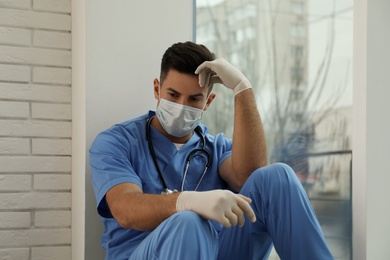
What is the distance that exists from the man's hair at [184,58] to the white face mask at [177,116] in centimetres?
11

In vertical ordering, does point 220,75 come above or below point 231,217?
above

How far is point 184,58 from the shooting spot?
2.01 m

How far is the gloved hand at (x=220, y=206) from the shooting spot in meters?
1.55

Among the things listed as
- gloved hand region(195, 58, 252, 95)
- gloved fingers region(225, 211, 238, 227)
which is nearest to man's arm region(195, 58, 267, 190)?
gloved hand region(195, 58, 252, 95)

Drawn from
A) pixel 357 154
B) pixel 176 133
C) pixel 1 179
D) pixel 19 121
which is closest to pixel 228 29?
pixel 176 133

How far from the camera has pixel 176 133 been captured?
2057 mm

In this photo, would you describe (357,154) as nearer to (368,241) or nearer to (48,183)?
(368,241)

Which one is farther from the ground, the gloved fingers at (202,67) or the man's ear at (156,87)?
the gloved fingers at (202,67)

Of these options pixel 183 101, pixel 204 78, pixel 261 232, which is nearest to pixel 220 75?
pixel 204 78

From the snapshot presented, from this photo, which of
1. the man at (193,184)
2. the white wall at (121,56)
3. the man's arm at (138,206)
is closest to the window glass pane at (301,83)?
the white wall at (121,56)

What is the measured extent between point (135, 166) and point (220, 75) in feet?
1.40

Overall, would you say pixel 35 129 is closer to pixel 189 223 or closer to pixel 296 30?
pixel 189 223

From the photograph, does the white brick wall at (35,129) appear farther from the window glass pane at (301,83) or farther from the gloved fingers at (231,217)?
the gloved fingers at (231,217)

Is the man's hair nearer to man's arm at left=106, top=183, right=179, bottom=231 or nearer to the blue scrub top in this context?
the blue scrub top
